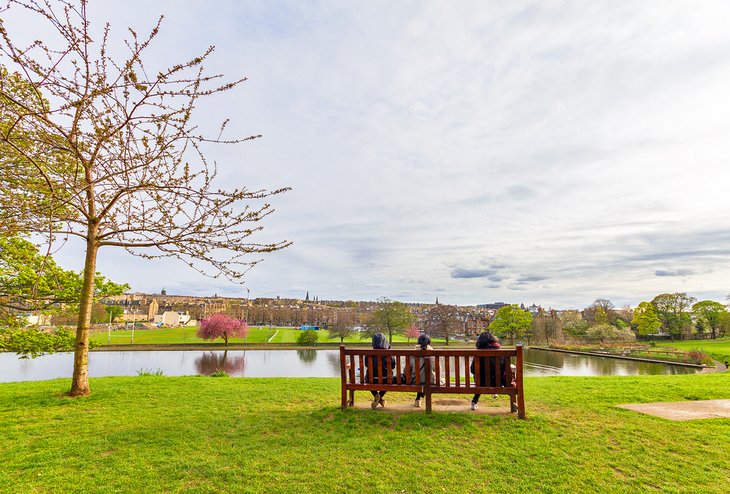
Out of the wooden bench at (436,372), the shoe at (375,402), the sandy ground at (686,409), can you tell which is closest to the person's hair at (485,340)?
the wooden bench at (436,372)

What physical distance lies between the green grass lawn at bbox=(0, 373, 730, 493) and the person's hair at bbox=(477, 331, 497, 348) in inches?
40.0

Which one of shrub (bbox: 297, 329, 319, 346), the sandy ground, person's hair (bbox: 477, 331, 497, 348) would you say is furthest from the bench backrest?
shrub (bbox: 297, 329, 319, 346)

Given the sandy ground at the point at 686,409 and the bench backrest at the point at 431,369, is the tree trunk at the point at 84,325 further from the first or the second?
the sandy ground at the point at 686,409

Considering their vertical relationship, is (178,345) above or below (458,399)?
below

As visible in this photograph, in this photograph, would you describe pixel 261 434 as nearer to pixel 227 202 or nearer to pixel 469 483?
pixel 469 483

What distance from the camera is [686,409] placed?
5.41 meters

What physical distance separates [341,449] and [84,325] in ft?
18.8

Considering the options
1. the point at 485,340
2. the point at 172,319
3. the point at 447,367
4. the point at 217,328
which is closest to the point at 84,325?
the point at 447,367

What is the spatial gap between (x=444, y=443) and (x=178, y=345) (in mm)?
48976

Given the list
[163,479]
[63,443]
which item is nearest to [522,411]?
[163,479]

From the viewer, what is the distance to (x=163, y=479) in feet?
10.3

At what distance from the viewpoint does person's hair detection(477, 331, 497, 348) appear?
Answer: 5301 millimetres

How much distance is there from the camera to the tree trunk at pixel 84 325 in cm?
639

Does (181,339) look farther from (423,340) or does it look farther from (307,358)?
(423,340)
